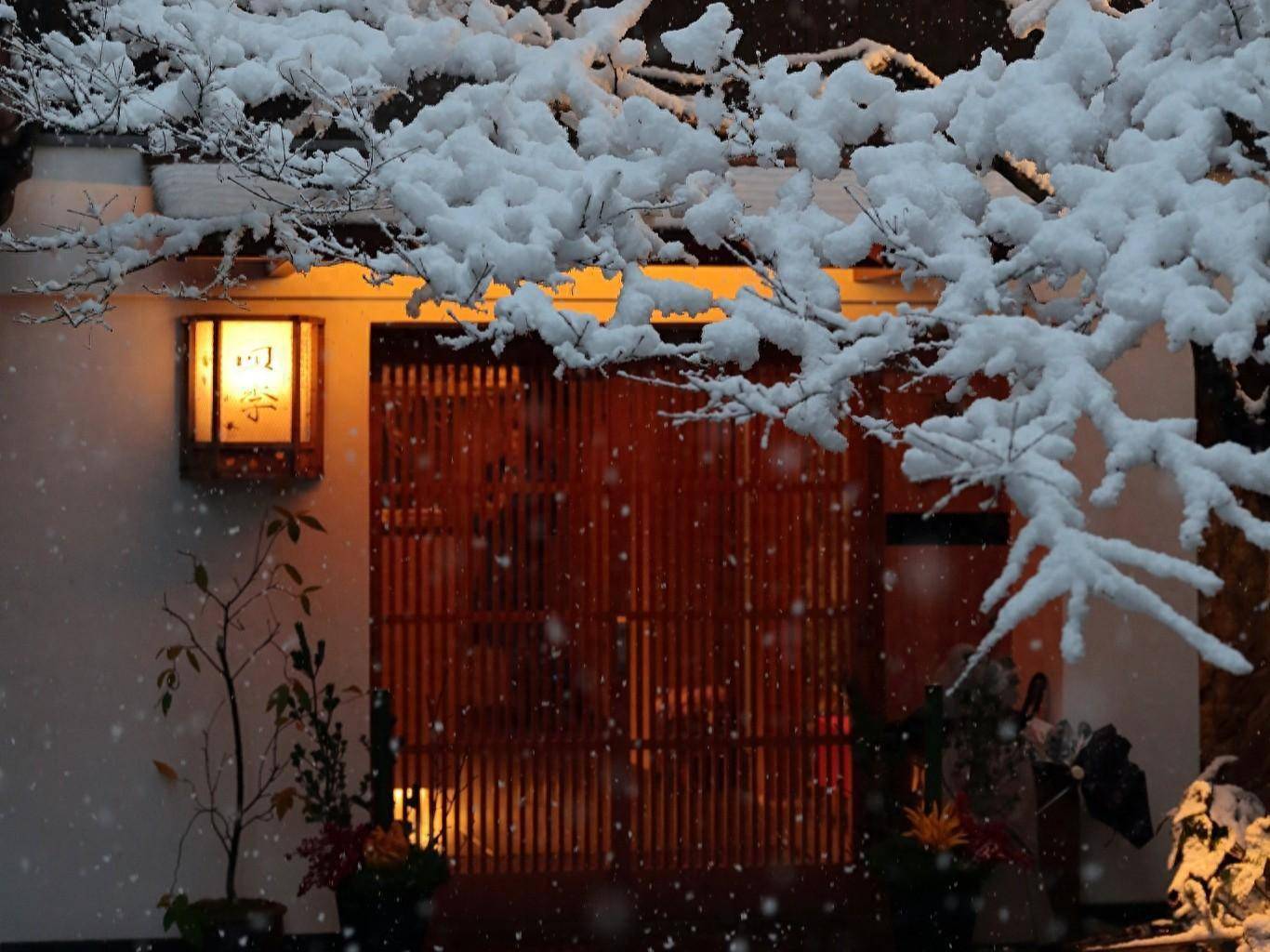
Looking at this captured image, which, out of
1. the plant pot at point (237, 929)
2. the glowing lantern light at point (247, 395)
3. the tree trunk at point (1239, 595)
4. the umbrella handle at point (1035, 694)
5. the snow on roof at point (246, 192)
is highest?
the snow on roof at point (246, 192)

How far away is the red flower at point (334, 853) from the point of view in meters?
7.35

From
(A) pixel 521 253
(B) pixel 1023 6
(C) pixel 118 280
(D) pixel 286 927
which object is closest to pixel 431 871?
(D) pixel 286 927

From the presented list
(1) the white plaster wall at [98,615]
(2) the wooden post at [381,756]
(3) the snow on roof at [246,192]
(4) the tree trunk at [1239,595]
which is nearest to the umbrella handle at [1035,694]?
(4) the tree trunk at [1239,595]

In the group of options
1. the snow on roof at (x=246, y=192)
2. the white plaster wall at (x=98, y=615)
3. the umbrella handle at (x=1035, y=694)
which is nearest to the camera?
the snow on roof at (x=246, y=192)

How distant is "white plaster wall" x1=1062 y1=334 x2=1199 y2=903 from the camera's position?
8.41m

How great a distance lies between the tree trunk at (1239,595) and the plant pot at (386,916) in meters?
3.50

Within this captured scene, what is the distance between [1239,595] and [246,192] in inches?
168

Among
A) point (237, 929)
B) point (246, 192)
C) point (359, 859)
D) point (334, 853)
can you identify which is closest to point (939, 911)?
point (359, 859)

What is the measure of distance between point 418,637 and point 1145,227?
532 cm

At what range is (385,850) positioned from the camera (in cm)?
737

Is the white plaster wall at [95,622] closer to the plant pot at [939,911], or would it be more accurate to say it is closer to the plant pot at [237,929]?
the plant pot at [237,929]

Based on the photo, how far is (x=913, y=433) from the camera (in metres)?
3.47

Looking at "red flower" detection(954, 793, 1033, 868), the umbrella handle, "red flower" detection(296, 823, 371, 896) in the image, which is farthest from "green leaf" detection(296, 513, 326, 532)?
the umbrella handle

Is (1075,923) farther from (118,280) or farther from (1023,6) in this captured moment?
(118,280)
